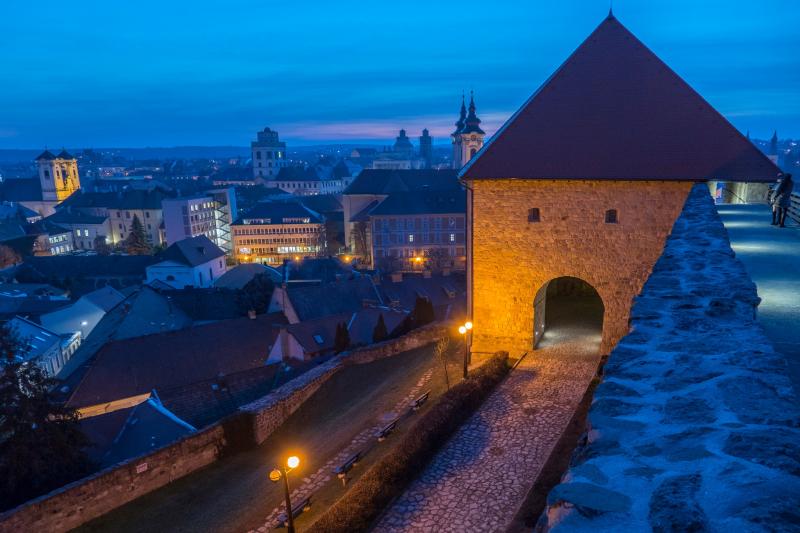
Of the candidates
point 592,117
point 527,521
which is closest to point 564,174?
point 592,117

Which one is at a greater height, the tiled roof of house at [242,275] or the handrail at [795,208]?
the handrail at [795,208]

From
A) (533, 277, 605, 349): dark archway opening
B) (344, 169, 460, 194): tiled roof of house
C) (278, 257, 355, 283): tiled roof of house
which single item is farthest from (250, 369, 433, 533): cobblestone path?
(344, 169, 460, 194): tiled roof of house

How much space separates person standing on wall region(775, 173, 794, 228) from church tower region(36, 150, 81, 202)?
374 feet

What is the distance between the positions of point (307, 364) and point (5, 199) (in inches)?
4263

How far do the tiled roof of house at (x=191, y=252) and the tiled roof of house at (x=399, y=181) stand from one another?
62.8 ft

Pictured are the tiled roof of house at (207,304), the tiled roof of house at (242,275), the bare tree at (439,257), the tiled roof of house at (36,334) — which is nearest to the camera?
the tiled roof of house at (36,334)

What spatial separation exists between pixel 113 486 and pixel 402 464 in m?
6.09

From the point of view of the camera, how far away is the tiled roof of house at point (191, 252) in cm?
5272

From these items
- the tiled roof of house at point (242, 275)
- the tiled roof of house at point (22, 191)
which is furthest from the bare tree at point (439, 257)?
the tiled roof of house at point (22, 191)

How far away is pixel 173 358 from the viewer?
2292cm

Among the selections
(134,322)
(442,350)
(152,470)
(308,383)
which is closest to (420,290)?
(134,322)

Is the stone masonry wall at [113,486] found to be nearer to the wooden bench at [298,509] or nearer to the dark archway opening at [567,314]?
the wooden bench at [298,509]

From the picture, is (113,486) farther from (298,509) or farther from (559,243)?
(559,243)

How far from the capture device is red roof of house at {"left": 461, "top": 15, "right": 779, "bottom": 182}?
1221 cm
